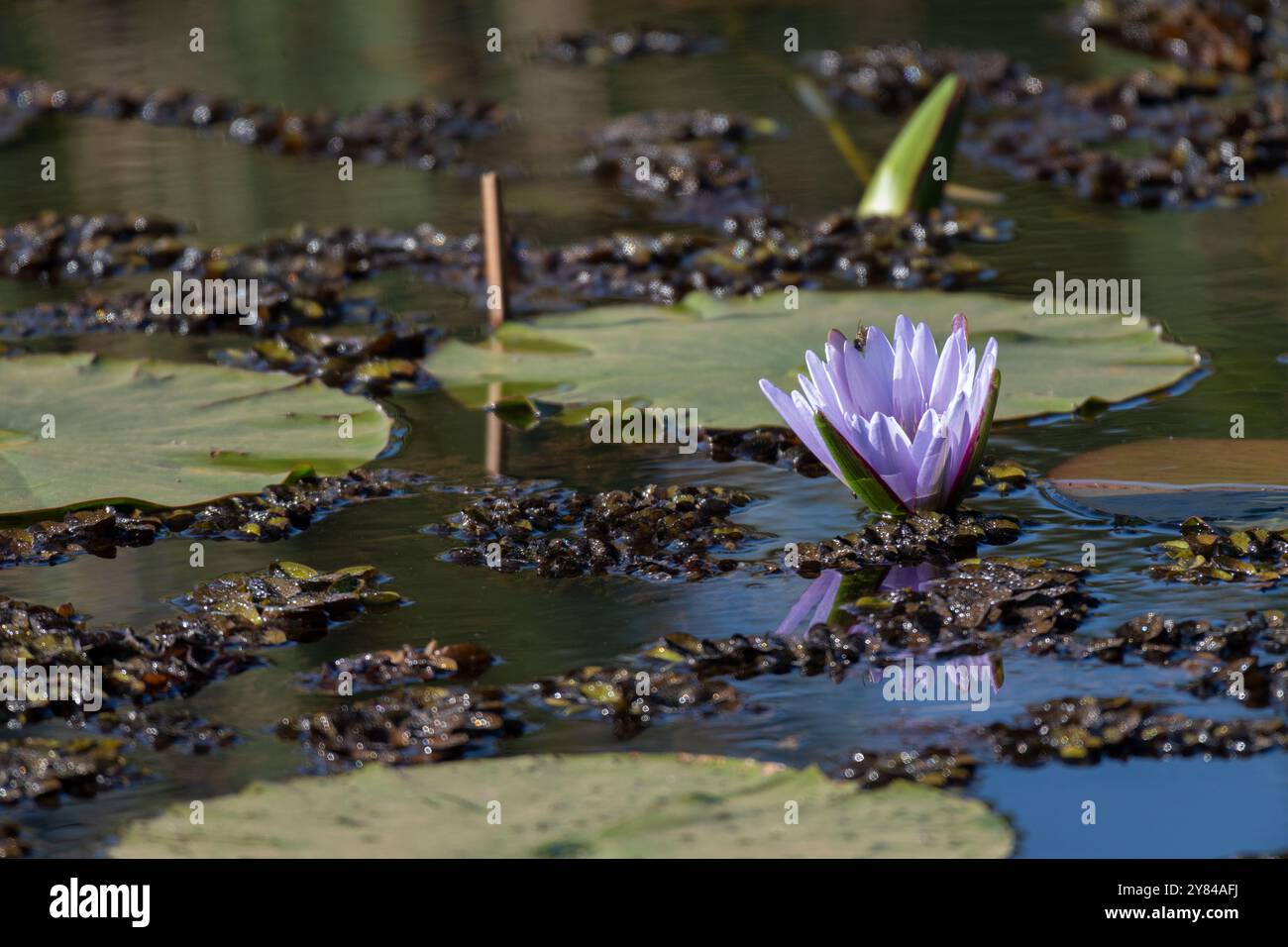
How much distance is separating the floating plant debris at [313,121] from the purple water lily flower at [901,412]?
4628 mm

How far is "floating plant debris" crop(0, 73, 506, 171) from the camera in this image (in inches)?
310

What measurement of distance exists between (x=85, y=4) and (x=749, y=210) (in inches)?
322

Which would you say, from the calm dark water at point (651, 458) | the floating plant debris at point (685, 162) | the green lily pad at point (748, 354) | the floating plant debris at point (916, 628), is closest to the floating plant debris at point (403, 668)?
the calm dark water at point (651, 458)

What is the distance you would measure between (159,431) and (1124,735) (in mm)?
2407

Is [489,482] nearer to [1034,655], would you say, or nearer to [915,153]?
[1034,655]

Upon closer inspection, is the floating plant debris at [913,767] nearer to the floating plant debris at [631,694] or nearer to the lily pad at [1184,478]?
the floating plant debris at [631,694]

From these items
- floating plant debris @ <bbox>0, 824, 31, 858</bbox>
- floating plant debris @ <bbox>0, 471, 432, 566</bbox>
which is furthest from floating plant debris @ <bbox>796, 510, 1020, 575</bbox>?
floating plant debris @ <bbox>0, 824, 31, 858</bbox>

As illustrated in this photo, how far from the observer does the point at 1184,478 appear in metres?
3.43

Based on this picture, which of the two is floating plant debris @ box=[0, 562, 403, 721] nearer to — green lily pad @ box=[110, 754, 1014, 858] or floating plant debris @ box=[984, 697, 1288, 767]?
green lily pad @ box=[110, 754, 1014, 858]

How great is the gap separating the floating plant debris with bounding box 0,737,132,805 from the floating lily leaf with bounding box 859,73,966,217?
12.8ft

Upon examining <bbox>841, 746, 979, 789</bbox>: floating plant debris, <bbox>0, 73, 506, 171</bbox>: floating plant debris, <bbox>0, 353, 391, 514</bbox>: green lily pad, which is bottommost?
<bbox>841, 746, 979, 789</bbox>: floating plant debris

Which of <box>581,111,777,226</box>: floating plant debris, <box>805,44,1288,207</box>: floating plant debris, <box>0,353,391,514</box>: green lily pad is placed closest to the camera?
<box>0,353,391,514</box>: green lily pad

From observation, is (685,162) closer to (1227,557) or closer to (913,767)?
(1227,557)

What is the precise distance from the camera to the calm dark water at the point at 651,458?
2.46 m
